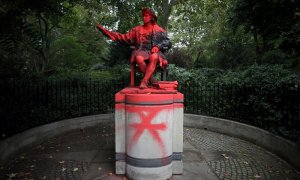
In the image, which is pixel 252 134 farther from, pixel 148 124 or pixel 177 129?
pixel 148 124

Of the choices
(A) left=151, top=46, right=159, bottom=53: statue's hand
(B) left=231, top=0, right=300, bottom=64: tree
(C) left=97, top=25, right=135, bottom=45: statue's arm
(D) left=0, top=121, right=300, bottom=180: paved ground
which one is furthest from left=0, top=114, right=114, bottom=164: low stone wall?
(B) left=231, top=0, right=300, bottom=64: tree

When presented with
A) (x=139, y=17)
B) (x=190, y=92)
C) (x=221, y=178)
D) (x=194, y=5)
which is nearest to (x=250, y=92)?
(x=190, y=92)

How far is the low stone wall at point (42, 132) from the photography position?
17.0 feet

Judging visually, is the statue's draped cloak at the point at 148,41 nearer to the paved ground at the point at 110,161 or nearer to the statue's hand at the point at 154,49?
the statue's hand at the point at 154,49

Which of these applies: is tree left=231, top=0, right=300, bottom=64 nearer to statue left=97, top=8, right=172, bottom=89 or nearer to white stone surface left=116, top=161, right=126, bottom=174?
statue left=97, top=8, right=172, bottom=89

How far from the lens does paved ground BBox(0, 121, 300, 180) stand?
462 cm

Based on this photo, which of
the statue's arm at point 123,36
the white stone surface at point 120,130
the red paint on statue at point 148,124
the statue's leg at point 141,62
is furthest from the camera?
the statue's arm at point 123,36

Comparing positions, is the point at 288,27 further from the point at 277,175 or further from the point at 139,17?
the point at 139,17

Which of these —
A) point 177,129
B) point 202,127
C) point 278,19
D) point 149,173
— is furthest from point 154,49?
point 202,127

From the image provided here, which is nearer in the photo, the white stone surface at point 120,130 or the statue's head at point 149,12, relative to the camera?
the white stone surface at point 120,130

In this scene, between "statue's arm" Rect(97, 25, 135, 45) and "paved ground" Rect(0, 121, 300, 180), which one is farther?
"statue's arm" Rect(97, 25, 135, 45)

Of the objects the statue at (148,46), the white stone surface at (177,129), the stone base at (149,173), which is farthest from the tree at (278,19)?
the stone base at (149,173)

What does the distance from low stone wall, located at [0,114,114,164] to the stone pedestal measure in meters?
2.39

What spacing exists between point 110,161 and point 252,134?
374 centimetres
